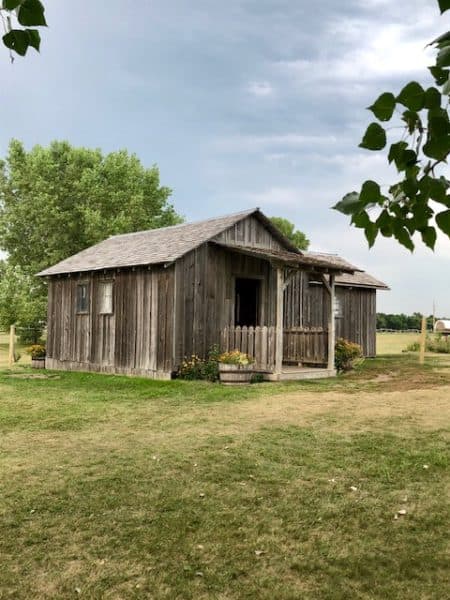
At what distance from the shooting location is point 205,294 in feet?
53.0

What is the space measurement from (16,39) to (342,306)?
22552 millimetres

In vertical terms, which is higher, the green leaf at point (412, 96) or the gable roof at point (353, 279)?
the gable roof at point (353, 279)

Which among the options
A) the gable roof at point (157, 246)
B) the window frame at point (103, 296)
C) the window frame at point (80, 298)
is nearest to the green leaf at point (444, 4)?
the gable roof at point (157, 246)

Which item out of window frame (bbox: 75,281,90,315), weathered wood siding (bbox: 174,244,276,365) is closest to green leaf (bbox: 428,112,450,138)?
weathered wood siding (bbox: 174,244,276,365)

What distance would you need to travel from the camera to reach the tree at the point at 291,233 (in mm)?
48781

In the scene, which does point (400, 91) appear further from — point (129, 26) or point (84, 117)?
point (84, 117)

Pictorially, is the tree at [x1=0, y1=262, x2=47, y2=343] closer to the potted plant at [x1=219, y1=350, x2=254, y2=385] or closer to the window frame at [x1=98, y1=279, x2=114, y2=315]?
the window frame at [x1=98, y1=279, x2=114, y2=315]

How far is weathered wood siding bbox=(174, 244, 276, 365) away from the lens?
1554 centimetres

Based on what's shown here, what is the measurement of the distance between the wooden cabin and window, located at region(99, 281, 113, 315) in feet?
0.10

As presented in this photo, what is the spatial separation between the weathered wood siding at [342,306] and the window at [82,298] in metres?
6.50

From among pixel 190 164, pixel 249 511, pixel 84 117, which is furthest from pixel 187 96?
pixel 249 511

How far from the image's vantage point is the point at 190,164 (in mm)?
20375

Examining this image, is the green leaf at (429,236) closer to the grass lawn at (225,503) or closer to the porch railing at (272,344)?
the grass lawn at (225,503)

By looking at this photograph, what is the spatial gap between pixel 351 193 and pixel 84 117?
22488 millimetres
